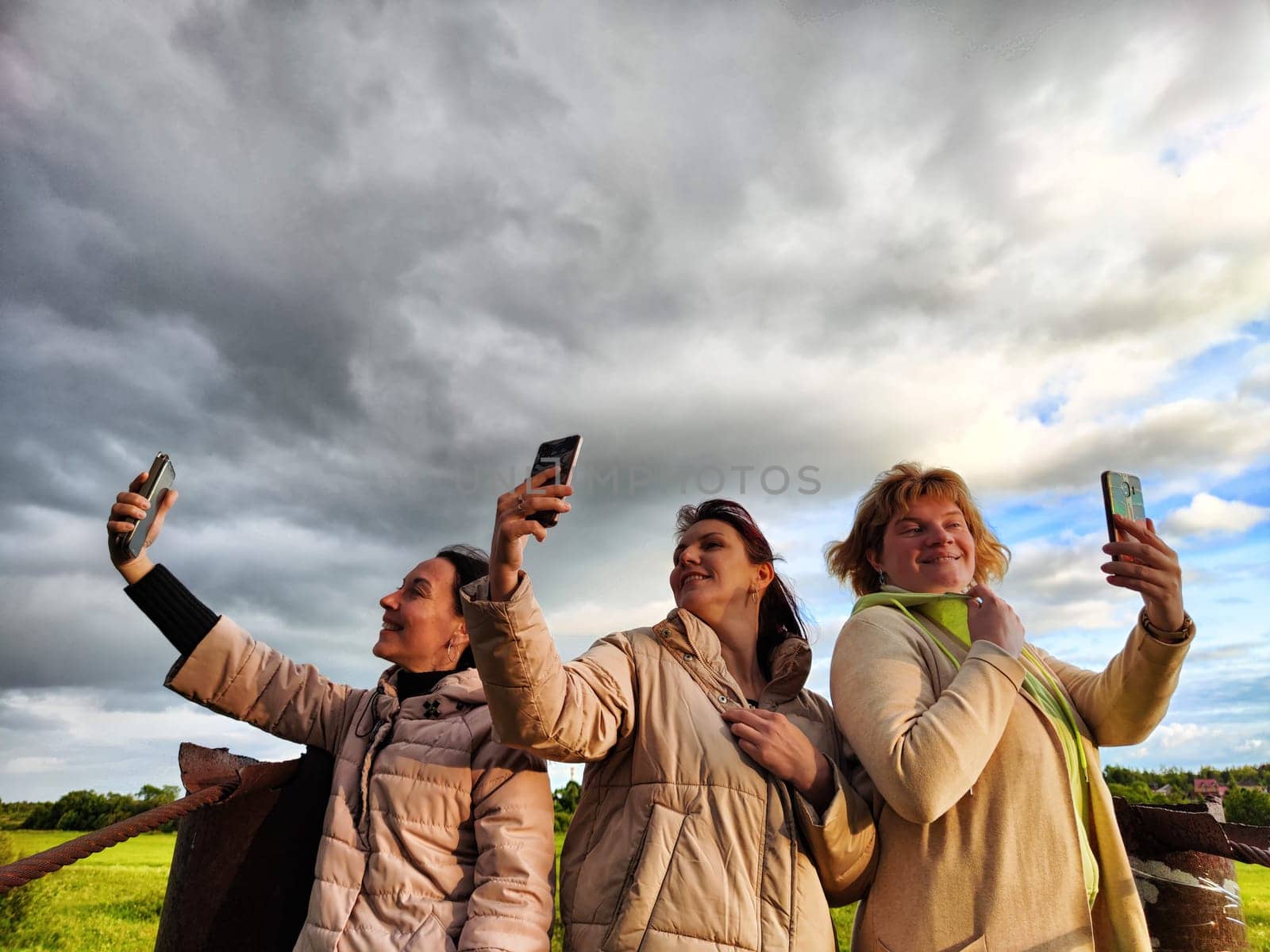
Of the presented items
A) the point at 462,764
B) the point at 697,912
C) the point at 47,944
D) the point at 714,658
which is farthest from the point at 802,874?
the point at 47,944

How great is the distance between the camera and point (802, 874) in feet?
9.43

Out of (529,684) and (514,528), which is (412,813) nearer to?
(529,684)

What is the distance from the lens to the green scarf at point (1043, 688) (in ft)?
9.19

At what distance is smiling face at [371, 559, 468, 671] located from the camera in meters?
3.75

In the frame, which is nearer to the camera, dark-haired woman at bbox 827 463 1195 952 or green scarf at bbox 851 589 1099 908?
dark-haired woman at bbox 827 463 1195 952

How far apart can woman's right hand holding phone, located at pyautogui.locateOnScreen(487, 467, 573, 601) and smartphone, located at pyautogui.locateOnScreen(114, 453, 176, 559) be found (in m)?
1.80

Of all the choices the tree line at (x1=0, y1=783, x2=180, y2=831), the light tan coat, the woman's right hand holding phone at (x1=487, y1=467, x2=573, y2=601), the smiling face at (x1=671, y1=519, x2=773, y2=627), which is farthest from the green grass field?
the woman's right hand holding phone at (x1=487, y1=467, x2=573, y2=601)

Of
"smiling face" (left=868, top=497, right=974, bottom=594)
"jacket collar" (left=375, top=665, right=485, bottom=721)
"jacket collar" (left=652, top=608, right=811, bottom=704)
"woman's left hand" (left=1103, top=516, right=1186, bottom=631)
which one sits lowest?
"jacket collar" (left=375, top=665, right=485, bottom=721)

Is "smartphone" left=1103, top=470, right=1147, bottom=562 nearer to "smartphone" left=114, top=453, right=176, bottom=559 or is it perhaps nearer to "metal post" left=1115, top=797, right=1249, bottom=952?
"metal post" left=1115, top=797, right=1249, bottom=952

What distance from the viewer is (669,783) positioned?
2908 millimetres

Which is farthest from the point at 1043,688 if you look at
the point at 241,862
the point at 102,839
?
the point at 102,839

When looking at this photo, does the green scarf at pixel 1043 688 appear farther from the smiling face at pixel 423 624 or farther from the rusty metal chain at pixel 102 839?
the rusty metal chain at pixel 102 839

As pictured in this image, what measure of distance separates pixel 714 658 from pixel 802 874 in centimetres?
86

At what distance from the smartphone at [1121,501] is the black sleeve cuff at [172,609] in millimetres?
3665
